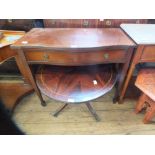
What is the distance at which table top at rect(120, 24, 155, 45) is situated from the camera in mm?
993

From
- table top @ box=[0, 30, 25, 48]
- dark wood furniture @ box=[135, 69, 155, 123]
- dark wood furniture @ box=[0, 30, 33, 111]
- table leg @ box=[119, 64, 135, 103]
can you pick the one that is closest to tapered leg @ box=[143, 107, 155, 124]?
dark wood furniture @ box=[135, 69, 155, 123]

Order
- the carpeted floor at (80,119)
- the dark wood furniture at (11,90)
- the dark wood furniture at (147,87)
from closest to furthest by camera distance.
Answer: the dark wood furniture at (147,87)
the dark wood furniture at (11,90)
the carpeted floor at (80,119)

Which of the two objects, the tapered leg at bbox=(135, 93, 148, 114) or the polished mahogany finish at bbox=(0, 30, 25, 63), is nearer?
the polished mahogany finish at bbox=(0, 30, 25, 63)

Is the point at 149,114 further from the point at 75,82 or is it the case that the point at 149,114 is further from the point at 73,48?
the point at 73,48

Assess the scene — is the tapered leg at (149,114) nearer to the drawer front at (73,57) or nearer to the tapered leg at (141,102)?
the tapered leg at (141,102)

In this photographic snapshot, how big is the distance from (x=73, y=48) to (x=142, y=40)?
464 millimetres

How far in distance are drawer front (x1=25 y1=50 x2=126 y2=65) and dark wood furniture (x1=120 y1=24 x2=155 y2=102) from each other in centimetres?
10

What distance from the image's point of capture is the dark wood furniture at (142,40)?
991mm

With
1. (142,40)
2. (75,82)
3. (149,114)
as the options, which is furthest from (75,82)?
(149,114)

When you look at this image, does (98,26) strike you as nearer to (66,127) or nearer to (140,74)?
(140,74)

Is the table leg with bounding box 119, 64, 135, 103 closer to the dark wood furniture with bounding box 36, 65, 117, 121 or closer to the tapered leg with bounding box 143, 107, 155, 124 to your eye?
the dark wood furniture with bounding box 36, 65, 117, 121

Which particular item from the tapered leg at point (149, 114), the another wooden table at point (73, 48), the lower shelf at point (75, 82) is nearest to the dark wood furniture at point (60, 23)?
the another wooden table at point (73, 48)

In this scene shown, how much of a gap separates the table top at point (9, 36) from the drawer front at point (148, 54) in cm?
92
